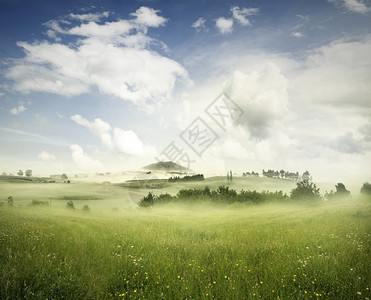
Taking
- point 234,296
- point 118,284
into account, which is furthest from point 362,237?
point 118,284

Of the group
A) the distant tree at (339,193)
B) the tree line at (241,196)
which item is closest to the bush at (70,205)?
the tree line at (241,196)

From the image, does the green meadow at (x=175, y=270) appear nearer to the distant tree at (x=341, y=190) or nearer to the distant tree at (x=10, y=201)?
the distant tree at (x=10, y=201)

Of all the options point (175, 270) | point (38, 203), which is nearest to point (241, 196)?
point (38, 203)

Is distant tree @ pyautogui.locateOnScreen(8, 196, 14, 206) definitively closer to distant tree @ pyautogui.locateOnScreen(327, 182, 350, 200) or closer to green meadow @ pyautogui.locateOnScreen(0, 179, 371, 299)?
green meadow @ pyautogui.locateOnScreen(0, 179, 371, 299)

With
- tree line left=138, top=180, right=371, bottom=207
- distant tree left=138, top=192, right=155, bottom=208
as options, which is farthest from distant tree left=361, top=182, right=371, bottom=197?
distant tree left=138, top=192, right=155, bottom=208

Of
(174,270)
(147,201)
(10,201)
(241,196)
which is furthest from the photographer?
(241,196)

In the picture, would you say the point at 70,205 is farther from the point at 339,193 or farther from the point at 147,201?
the point at 339,193

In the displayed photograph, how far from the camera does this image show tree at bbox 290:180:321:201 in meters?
45.8

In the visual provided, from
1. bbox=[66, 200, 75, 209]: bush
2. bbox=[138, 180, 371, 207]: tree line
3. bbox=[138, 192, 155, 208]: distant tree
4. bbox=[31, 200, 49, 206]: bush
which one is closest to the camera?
bbox=[31, 200, 49, 206]: bush

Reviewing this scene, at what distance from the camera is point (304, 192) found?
47.0m

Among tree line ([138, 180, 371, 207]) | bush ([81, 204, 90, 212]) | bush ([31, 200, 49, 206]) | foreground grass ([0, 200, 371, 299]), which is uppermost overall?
foreground grass ([0, 200, 371, 299])

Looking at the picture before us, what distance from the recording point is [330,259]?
20.5ft

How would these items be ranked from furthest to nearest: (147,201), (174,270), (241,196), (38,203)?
(241,196) < (147,201) < (38,203) < (174,270)

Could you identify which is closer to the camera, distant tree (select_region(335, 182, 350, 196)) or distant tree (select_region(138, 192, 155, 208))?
distant tree (select_region(138, 192, 155, 208))
